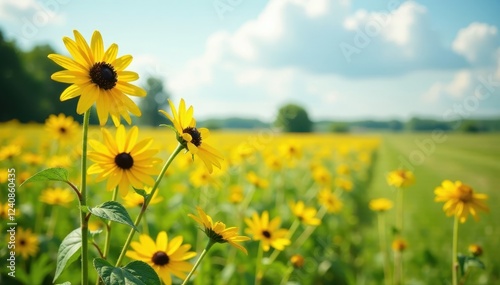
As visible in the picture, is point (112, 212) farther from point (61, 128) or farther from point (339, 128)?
point (339, 128)

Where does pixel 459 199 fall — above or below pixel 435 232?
above

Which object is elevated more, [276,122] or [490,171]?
[276,122]

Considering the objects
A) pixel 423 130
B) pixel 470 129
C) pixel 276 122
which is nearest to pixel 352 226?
pixel 276 122

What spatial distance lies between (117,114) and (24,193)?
15.1 ft

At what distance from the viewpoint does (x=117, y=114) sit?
1.20 m

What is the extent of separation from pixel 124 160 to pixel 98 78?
29cm

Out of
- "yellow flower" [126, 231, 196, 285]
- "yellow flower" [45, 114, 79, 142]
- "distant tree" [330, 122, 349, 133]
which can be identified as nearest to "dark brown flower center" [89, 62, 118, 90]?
"yellow flower" [126, 231, 196, 285]

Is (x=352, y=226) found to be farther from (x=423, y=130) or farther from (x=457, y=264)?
(x=423, y=130)

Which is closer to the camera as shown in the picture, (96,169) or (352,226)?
(96,169)

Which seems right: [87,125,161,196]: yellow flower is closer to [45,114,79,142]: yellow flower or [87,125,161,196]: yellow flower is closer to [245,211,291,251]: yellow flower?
[245,211,291,251]: yellow flower

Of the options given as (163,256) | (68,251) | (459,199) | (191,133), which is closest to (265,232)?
(163,256)

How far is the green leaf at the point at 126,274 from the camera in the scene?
97cm

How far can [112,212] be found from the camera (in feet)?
3.32

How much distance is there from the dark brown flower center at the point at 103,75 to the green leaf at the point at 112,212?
0.41 meters
